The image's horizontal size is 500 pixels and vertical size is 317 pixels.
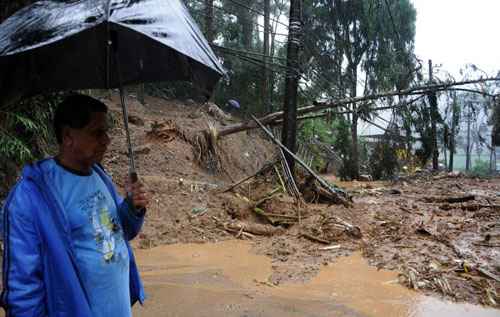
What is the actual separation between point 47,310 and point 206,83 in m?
1.16

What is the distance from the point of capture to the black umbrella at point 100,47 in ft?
4.91

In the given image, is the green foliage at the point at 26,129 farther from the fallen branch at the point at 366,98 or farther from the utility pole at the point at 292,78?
the fallen branch at the point at 366,98

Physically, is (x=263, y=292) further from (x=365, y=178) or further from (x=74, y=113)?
(x=365, y=178)

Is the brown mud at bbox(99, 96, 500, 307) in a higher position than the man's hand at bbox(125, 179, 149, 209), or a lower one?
lower

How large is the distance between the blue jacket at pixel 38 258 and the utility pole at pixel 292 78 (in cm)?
608

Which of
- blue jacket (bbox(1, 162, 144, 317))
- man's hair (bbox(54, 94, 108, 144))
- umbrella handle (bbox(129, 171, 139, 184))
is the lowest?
blue jacket (bbox(1, 162, 144, 317))

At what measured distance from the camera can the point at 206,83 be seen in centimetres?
190

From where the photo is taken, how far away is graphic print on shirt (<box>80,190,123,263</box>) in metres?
1.53

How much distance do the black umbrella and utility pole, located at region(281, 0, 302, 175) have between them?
5162 mm

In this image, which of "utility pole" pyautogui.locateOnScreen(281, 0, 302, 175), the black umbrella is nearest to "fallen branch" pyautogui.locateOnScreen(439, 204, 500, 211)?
"utility pole" pyautogui.locateOnScreen(281, 0, 302, 175)

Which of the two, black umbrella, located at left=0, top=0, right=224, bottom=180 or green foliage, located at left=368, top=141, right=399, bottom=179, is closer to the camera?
black umbrella, located at left=0, top=0, right=224, bottom=180

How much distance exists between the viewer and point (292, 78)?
778 centimetres

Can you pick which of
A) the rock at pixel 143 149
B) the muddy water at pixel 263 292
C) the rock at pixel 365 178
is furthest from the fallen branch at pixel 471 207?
the rock at pixel 365 178

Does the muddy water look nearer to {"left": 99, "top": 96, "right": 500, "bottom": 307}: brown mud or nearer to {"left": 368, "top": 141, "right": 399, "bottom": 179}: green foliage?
{"left": 99, "top": 96, "right": 500, "bottom": 307}: brown mud
